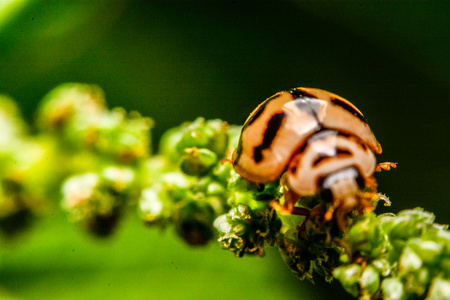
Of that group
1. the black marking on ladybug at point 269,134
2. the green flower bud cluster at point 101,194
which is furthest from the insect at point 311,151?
the green flower bud cluster at point 101,194

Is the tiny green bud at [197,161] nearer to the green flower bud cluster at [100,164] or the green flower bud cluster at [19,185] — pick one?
the green flower bud cluster at [100,164]

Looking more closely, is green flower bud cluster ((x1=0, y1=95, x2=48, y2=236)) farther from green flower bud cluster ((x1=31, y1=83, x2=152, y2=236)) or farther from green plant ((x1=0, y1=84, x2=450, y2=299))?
green flower bud cluster ((x1=31, y1=83, x2=152, y2=236))

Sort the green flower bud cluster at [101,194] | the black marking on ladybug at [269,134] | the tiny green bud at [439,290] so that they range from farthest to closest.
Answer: the green flower bud cluster at [101,194], the black marking on ladybug at [269,134], the tiny green bud at [439,290]

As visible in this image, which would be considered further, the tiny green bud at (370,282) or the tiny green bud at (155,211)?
the tiny green bud at (155,211)

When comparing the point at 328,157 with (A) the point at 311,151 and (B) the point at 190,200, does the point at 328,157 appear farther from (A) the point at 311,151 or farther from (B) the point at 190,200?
(B) the point at 190,200

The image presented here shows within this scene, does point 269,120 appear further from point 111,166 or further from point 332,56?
point 332,56

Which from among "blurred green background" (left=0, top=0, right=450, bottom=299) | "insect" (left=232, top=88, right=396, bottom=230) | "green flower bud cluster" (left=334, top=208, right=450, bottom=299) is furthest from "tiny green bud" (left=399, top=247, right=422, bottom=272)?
"blurred green background" (left=0, top=0, right=450, bottom=299)

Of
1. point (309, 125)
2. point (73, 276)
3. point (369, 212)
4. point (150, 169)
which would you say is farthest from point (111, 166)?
point (369, 212)
